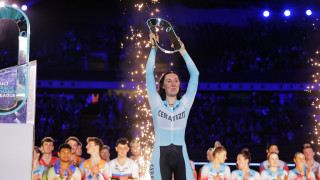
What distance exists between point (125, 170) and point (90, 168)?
1.67 feet

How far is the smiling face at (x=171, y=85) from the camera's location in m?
3.75

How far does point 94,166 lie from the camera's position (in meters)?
5.22

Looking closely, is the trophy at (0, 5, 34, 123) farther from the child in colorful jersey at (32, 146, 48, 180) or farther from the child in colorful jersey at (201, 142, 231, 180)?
the child in colorful jersey at (201, 142, 231, 180)

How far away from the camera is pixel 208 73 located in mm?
10547

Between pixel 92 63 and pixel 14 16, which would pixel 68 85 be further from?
pixel 14 16

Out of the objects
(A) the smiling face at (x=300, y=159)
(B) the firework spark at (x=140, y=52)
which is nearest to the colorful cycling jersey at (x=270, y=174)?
(A) the smiling face at (x=300, y=159)

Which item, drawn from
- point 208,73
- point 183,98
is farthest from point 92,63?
point 183,98

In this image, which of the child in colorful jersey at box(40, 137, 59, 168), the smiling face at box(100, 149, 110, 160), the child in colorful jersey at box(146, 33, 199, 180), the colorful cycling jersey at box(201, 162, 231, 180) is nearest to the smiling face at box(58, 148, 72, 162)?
the child in colorful jersey at box(40, 137, 59, 168)

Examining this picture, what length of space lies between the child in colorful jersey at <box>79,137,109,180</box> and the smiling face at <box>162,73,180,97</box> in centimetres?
182

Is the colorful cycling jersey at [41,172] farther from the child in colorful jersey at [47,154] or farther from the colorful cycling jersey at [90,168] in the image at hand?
the colorful cycling jersey at [90,168]

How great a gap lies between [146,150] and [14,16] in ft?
12.6

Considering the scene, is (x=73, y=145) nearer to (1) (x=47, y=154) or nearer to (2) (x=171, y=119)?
(1) (x=47, y=154)

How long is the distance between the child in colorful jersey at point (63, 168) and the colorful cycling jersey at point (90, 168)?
0.13 meters

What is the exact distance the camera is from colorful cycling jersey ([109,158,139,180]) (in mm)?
5039
